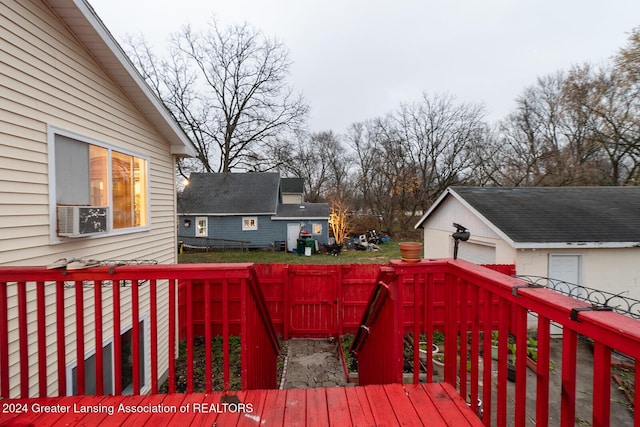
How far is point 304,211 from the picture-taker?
1919 centimetres

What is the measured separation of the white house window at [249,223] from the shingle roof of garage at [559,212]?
39.6ft

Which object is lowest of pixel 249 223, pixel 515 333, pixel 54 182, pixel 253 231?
pixel 253 231

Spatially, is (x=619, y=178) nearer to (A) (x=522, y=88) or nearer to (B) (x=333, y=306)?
(A) (x=522, y=88)

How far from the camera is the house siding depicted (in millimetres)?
2773

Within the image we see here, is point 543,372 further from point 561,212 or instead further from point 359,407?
point 561,212

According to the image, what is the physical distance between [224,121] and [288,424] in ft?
69.8

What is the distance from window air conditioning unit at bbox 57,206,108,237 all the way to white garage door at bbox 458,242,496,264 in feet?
28.7

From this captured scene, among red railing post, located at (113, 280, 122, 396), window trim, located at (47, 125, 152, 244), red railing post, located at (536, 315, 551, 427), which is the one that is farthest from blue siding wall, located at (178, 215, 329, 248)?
red railing post, located at (536, 315, 551, 427)

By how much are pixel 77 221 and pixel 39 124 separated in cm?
110

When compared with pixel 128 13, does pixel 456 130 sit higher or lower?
lower

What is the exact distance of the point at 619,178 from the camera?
16.9 m

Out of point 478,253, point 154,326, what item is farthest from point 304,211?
point 154,326

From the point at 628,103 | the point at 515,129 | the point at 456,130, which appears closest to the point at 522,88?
the point at 515,129

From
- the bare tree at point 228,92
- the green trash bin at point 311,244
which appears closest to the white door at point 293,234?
the green trash bin at point 311,244
